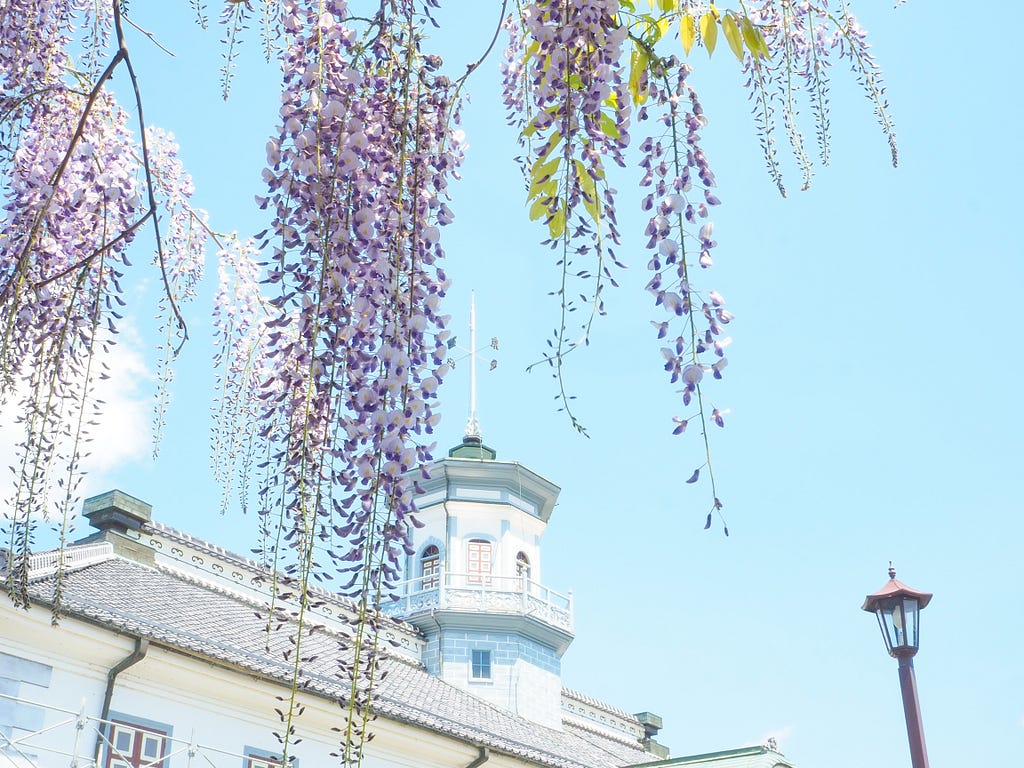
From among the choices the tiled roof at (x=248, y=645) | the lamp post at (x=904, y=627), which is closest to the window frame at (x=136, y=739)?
the tiled roof at (x=248, y=645)

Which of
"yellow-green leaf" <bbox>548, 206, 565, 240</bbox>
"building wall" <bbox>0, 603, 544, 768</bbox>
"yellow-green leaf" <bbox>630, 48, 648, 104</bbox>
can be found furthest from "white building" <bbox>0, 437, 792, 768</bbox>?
"yellow-green leaf" <bbox>630, 48, 648, 104</bbox>

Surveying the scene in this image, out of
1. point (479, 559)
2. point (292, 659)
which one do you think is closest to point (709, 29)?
point (292, 659)

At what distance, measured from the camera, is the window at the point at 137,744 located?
9812 millimetres

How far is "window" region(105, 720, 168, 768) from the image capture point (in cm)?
981

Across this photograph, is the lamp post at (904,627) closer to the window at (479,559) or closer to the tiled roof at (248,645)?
the tiled roof at (248,645)

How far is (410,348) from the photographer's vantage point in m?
2.48

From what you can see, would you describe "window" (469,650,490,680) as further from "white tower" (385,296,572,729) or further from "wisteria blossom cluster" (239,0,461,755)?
"wisteria blossom cluster" (239,0,461,755)

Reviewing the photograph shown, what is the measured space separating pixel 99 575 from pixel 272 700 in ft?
9.24

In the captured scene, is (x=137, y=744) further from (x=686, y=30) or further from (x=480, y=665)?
(x=480, y=665)

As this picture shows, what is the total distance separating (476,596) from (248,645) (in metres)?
7.58

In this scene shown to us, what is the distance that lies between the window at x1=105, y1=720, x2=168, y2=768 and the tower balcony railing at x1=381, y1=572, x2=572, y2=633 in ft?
30.5

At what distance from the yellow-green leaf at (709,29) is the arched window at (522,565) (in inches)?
724

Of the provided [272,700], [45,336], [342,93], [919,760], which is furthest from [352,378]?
[272,700]

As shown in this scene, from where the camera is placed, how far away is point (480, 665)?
19172mm
